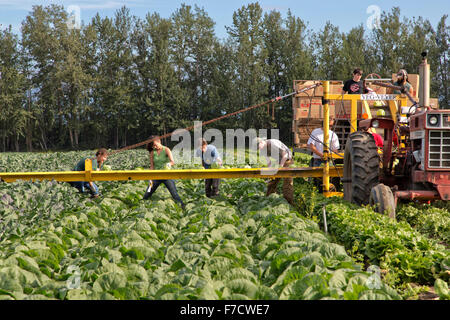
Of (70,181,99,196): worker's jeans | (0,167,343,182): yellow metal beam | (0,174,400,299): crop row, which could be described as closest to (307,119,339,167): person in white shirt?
(0,167,343,182): yellow metal beam

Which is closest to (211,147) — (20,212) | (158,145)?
(158,145)

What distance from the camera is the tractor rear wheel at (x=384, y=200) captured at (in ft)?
22.4

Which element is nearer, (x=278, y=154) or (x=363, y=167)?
(x=363, y=167)

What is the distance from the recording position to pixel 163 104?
53969mm

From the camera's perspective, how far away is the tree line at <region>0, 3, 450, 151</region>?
53.8 meters

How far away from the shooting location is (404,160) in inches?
315

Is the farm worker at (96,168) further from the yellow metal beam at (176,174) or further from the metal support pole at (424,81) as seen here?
the metal support pole at (424,81)

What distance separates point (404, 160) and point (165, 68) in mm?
49270

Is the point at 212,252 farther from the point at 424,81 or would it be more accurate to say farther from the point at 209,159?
the point at 209,159

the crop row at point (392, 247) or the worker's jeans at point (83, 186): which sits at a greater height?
the worker's jeans at point (83, 186)

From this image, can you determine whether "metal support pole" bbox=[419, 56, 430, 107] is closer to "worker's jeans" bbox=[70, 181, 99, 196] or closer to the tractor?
the tractor

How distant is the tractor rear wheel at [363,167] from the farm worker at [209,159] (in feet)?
11.9

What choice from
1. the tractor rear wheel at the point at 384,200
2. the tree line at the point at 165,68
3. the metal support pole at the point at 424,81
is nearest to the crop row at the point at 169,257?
the tractor rear wheel at the point at 384,200

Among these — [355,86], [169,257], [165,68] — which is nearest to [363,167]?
[355,86]
